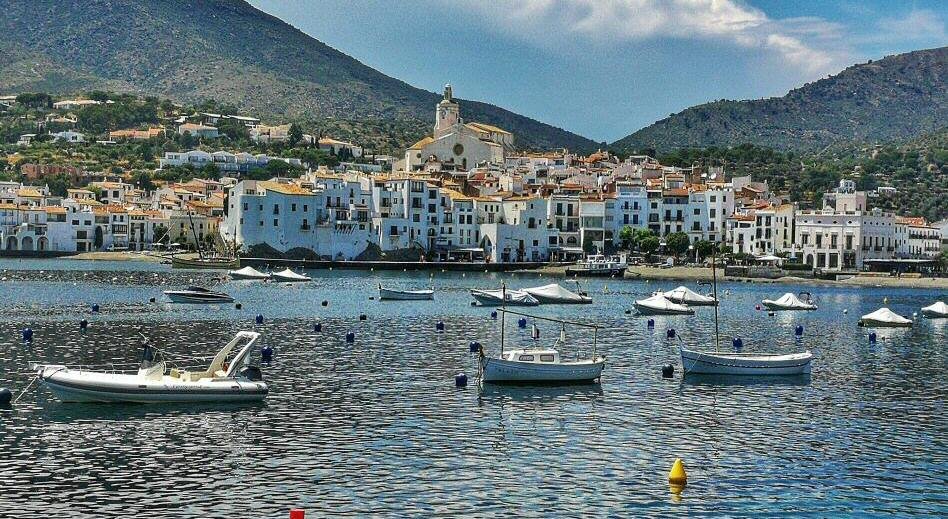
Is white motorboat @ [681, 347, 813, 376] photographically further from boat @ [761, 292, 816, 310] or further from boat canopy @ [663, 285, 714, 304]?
boat @ [761, 292, 816, 310]

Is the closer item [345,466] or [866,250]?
[345,466]

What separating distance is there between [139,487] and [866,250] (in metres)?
128

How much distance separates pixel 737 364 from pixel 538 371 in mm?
8506

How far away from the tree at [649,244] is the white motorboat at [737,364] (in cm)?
9893

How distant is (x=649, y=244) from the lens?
14425 centimetres

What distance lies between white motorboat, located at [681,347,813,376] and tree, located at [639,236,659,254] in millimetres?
98929

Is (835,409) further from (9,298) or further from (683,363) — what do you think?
(9,298)

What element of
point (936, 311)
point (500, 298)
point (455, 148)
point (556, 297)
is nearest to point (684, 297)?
point (556, 297)

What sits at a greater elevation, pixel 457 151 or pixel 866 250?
pixel 457 151

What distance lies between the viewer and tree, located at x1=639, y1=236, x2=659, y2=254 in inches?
5674

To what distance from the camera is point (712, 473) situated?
28.0 meters

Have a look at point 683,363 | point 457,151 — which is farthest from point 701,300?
point 457,151

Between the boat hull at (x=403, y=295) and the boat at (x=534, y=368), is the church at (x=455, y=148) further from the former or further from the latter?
the boat at (x=534, y=368)

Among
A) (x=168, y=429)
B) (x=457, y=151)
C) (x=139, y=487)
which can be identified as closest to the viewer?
(x=139, y=487)
